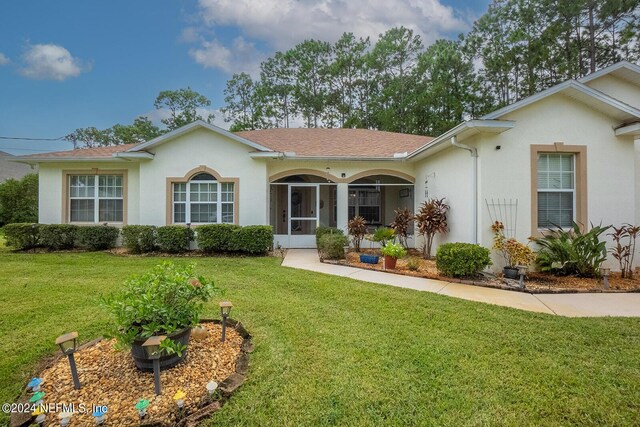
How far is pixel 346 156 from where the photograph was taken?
1205 centimetres

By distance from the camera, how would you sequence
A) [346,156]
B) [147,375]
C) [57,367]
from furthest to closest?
[346,156] → [57,367] → [147,375]

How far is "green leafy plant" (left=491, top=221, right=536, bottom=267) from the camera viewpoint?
7.04 metres

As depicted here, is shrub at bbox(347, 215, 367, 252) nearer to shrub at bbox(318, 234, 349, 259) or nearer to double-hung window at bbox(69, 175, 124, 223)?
shrub at bbox(318, 234, 349, 259)

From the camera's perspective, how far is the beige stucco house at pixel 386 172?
774cm

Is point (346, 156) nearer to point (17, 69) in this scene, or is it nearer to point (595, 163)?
point (595, 163)

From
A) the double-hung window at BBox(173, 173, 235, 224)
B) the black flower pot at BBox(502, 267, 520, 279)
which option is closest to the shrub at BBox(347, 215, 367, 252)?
the double-hung window at BBox(173, 173, 235, 224)


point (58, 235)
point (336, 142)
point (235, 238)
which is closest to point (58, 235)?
point (58, 235)

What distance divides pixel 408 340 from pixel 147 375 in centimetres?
301

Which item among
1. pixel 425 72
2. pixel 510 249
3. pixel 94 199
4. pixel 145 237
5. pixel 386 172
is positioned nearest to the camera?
pixel 510 249

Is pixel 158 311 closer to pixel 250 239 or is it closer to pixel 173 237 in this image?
pixel 250 239

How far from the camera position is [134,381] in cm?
295

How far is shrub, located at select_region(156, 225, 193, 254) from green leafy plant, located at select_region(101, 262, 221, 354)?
7613 mm

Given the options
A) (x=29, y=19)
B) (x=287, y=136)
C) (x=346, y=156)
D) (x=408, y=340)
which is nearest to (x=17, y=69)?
(x=29, y=19)

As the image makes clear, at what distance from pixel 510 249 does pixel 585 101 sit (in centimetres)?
449
